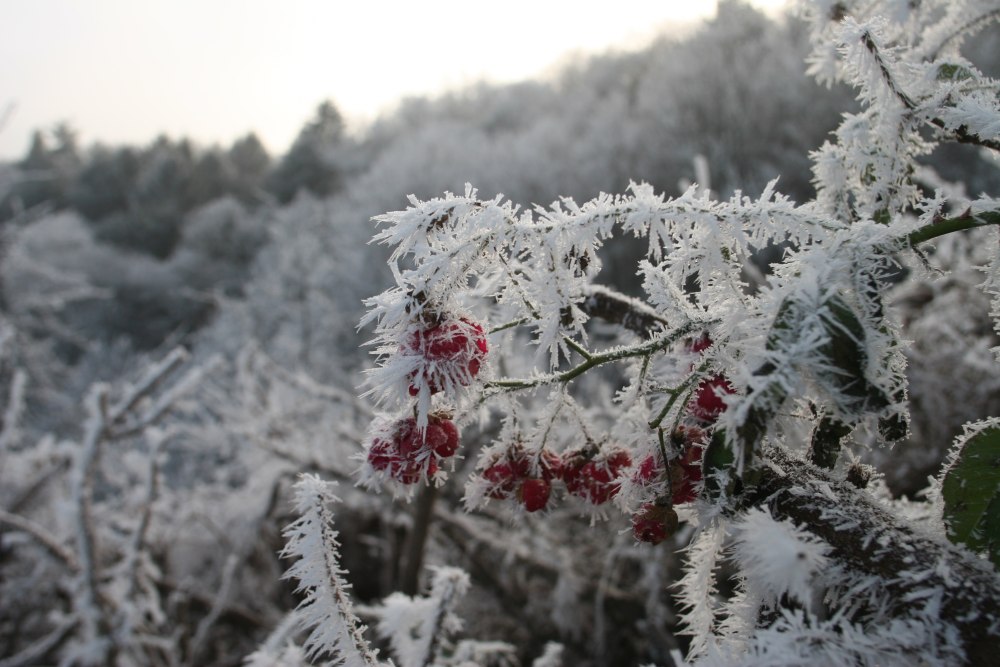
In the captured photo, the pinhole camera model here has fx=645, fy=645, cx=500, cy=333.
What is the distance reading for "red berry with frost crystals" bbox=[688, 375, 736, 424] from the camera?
1.92 feet

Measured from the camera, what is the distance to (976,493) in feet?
1.68

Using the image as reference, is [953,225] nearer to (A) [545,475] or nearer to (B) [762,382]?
(B) [762,382]

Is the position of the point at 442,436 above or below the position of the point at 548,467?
above

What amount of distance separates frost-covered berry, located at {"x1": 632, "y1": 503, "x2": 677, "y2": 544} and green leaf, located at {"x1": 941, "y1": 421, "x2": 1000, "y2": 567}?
21 cm

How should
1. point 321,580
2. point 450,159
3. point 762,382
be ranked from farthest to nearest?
point 450,159 → point 321,580 → point 762,382

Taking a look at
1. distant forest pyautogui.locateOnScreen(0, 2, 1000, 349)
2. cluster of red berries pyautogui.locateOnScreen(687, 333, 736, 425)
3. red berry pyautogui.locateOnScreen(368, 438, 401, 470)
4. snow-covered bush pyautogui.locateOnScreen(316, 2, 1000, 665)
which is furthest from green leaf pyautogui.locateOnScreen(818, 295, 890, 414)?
distant forest pyautogui.locateOnScreen(0, 2, 1000, 349)

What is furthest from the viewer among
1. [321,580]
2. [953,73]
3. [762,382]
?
[953,73]

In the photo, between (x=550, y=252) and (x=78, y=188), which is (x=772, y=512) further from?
(x=78, y=188)

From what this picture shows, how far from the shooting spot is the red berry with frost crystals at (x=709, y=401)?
0.58m

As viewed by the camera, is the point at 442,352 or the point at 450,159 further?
the point at 450,159

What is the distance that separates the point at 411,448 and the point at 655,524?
24 cm

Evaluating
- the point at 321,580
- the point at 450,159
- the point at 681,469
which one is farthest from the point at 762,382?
the point at 450,159

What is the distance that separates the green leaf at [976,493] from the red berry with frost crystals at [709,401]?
0.18m

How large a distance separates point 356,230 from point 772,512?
17.9m
